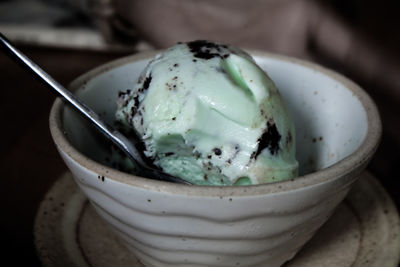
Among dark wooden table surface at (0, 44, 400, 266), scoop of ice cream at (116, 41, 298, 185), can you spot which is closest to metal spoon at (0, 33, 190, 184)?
scoop of ice cream at (116, 41, 298, 185)

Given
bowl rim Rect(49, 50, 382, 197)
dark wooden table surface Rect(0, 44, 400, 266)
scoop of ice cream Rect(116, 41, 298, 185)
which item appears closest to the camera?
bowl rim Rect(49, 50, 382, 197)

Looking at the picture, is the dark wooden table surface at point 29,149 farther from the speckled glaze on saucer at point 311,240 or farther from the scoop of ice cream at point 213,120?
the scoop of ice cream at point 213,120

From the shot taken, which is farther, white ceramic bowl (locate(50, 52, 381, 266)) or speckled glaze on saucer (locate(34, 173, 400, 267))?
speckled glaze on saucer (locate(34, 173, 400, 267))

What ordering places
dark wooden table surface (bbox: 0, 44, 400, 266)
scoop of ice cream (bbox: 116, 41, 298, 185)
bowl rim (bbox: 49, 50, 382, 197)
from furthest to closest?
dark wooden table surface (bbox: 0, 44, 400, 266), scoop of ice cream (bbox: 116, 41, 298, 185), bowl rim (bbox: 49, 50, 382, 197)

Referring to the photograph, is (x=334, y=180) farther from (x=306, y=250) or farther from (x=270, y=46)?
(x=270, y=46)

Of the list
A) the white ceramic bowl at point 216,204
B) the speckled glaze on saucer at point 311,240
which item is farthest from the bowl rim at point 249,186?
the speckled glaze on saucer at point 311,240

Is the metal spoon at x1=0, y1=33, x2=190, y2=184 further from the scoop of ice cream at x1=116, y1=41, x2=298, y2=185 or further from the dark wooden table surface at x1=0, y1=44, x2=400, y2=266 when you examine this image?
the dark wooden table surface at x1=0, y1=44, x2=400, y2=266

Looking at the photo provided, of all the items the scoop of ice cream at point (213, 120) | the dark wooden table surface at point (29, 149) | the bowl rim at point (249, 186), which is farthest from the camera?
the dark wooden table surface at point (29, 149)
